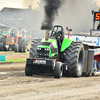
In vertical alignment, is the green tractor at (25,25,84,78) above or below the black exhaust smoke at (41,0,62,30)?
below

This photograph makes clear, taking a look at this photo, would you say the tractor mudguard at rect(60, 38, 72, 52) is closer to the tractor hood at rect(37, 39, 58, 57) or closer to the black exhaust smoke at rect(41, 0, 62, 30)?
the tractor hood at rect(37, 39, 58, 57)

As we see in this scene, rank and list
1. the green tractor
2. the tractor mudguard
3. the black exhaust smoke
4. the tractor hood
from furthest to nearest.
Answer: the tractor mudguard
the black exhaust smoke
the tractor hood
the green tractor

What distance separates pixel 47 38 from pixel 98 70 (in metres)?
3.38

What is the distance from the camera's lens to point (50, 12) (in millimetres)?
9047

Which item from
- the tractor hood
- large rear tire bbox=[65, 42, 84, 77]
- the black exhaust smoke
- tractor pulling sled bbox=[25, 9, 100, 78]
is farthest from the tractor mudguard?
the black exhaust smoke

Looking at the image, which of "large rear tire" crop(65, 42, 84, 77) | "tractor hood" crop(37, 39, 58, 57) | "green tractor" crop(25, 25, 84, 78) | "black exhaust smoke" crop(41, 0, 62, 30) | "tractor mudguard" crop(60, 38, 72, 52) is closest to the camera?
"green tractor" crop(25, 25, 84, 78)

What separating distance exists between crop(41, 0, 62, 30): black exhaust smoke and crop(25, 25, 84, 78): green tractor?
0.41 m

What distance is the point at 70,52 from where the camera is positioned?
910cm

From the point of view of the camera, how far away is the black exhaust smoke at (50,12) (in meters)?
8.84

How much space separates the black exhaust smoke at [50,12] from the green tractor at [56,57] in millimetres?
406

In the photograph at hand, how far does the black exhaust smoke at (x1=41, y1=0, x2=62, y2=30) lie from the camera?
29.0ft

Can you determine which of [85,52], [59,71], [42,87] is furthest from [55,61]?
[42,87]

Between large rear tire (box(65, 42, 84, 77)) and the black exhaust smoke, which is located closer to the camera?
the black exhaust smoke

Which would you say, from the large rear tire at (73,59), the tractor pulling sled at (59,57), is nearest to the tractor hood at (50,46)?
the tractor pulling sled at (59,57)
